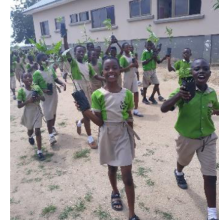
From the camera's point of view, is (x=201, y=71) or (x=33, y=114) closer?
(x=201, y=71)

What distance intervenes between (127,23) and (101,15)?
94.0 inches

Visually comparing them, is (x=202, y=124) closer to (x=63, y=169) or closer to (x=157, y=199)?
(x=157, y=199)

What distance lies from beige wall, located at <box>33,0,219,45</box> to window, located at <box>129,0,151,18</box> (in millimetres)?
303

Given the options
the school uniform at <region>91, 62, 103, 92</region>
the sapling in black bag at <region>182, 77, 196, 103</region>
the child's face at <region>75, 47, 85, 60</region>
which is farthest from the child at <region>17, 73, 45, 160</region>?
the sapling in black bag at <region>182, 77, 196, 103</region>

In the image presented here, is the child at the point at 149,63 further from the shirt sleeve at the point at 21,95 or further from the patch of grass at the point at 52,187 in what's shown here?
the patch of grass at the point at 52,187

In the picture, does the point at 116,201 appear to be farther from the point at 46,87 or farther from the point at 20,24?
the point at 20,24

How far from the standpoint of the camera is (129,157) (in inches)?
95.3

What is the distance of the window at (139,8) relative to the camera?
41.3ft

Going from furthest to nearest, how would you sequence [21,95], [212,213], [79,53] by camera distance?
[79,53]
[21,95]
[212,213]

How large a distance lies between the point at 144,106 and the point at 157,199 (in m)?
3.82

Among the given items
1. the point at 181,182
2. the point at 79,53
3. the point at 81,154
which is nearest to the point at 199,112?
the point at 181,182

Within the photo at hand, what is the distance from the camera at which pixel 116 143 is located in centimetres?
246

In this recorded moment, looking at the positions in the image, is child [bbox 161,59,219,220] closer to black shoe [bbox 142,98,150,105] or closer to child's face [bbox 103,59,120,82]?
child's face [bbox 103,59,120,82]

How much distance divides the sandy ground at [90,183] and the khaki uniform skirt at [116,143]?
26.9 inches
